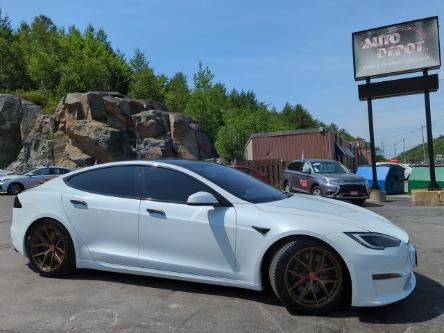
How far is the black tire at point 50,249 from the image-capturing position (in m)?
5.70

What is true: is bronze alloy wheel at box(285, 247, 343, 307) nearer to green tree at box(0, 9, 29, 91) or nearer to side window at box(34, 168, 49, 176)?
side window at box(34, 168, 49, 176)

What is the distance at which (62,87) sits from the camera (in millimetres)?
46594

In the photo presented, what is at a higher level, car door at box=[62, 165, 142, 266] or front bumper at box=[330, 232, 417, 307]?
car door at box=[62, 165, 142, 266]

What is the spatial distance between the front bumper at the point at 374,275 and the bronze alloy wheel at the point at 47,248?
3.33 m

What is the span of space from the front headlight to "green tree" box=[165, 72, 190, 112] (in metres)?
49.6

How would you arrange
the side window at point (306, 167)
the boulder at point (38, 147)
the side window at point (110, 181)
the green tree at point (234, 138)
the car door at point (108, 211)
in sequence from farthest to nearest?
the green tree at point (234, 138), the boulder at point (38, 147), the side window at point (306, 167), the side window at point (110, 181), the car door at point (108, 211)

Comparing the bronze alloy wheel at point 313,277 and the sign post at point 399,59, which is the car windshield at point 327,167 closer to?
the sign post at point 399,59

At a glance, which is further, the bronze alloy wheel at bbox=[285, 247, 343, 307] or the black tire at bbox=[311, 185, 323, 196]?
the black tire at bbox=[311, 185, 323, 196]

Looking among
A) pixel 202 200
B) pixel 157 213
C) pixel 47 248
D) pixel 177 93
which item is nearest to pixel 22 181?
pixel 47 248

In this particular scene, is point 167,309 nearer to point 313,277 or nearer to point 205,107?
point 313,277

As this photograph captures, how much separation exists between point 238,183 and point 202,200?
27.9 inches

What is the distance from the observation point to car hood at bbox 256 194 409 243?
452 centimetres

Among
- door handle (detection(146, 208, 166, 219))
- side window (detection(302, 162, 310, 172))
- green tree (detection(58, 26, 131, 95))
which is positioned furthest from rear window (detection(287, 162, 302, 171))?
green tree (detection(58, 26, 131, 95))

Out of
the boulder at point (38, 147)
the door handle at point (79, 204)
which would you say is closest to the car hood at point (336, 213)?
the door handle at point (79, 204)
